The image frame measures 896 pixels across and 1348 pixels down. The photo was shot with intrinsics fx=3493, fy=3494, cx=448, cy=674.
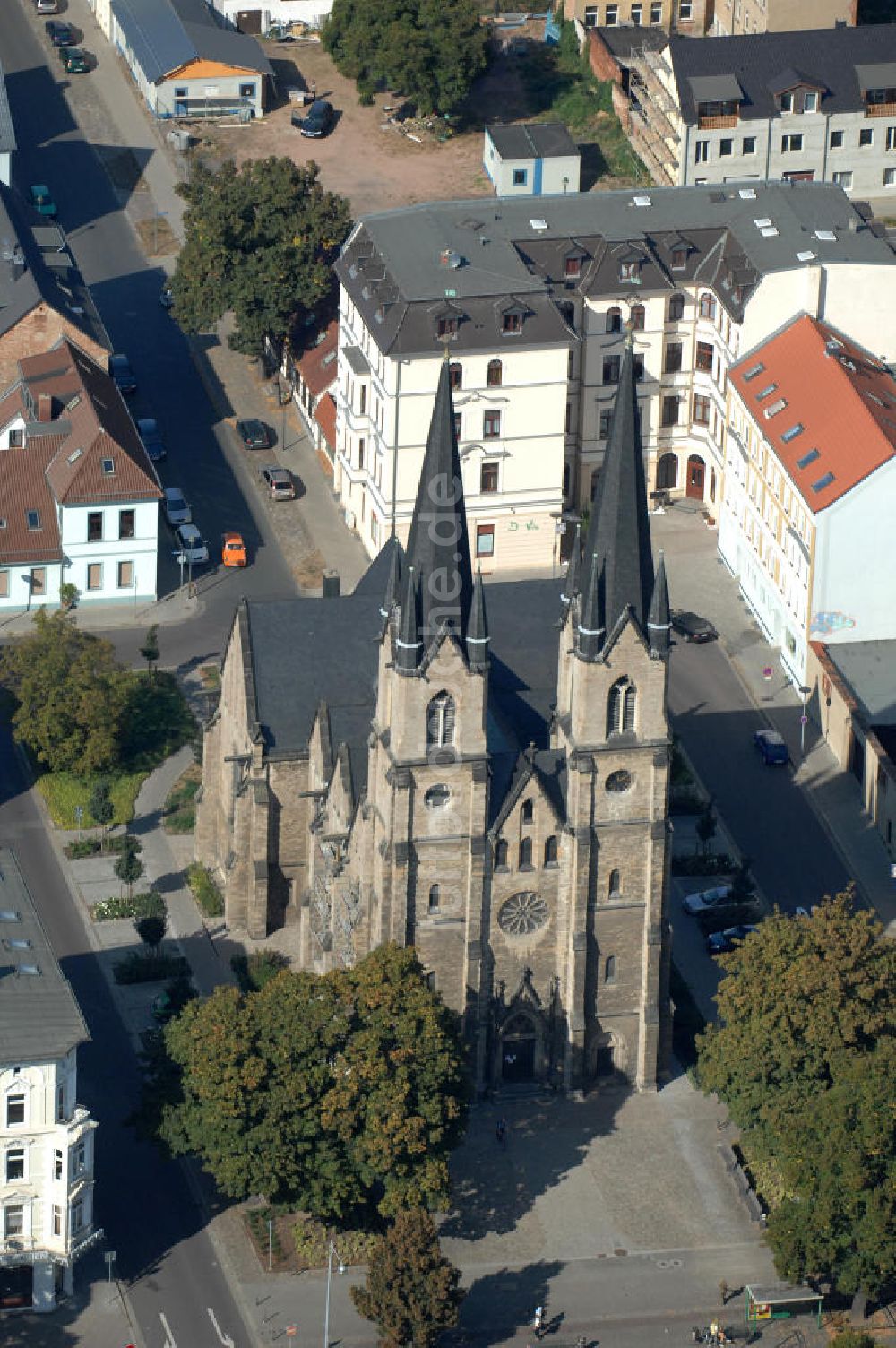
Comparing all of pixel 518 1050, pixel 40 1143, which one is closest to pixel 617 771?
pixel 518 1050

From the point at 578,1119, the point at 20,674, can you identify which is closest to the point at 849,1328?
Result: the point at 578,1119

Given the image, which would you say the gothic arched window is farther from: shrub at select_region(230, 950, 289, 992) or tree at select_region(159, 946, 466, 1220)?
shrub at select_region(230, 950, 289, 992)

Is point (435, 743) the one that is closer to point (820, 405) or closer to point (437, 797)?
point (437, 797)

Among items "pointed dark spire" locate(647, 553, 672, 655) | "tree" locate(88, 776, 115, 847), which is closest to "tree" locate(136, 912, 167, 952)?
→ "tree" locate(88, 776, 115, 847)

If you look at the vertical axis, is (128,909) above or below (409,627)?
below

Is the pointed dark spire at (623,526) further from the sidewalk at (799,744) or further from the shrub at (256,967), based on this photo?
the sidewalk at (799,744)
